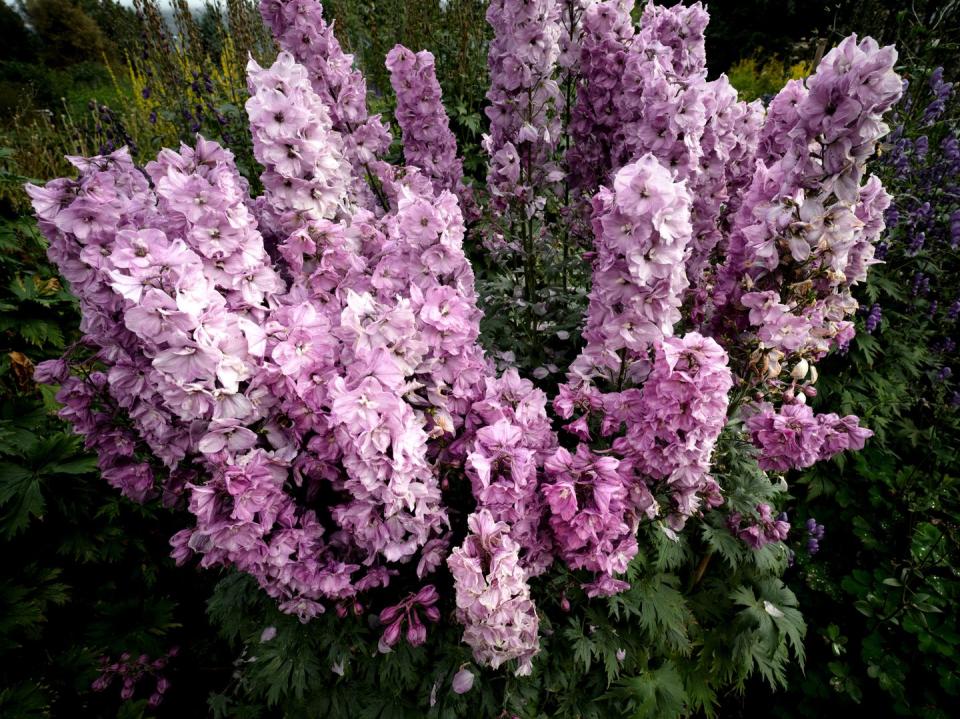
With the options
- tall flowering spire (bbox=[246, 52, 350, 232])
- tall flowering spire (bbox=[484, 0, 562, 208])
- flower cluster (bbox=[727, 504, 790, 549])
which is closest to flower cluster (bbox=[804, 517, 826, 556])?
flower cluster (bbox=[727, 504, 790, 549])

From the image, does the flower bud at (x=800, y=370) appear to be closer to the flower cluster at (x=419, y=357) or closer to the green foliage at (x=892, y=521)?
the flower cluster at (x=419, y=357)

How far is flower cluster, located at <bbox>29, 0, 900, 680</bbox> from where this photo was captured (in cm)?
153

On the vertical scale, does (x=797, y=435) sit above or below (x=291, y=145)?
below

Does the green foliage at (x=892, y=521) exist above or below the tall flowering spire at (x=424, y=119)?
below

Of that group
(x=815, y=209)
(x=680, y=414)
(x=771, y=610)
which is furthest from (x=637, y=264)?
(x=771, y=610)

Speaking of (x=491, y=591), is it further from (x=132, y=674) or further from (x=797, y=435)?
(x=132, y=674)

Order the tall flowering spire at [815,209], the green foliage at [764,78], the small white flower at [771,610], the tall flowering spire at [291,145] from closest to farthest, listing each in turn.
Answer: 1. the tall flowering spire at [815,209]
2. the tall flowering spire at [291,145]
3. the small white flower at [771,610]
4. the green foliage at [764,78]

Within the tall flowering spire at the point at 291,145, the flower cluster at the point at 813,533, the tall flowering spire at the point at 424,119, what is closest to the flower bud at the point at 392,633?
the tall flowering spire at the point at 291,145

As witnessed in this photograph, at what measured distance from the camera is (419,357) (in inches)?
63.1

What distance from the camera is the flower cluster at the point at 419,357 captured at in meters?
1.53

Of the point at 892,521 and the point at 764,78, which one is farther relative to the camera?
the point at 764,78

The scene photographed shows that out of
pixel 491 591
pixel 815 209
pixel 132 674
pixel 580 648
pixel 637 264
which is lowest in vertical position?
pixel 132 674

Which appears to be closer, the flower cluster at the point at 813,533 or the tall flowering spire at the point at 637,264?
the tall flowering spire at the point at 637,264

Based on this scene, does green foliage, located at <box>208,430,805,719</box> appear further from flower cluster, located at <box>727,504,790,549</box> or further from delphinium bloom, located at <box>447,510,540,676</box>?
delphinium bloom, located at <box>447,510,540,676</box>
